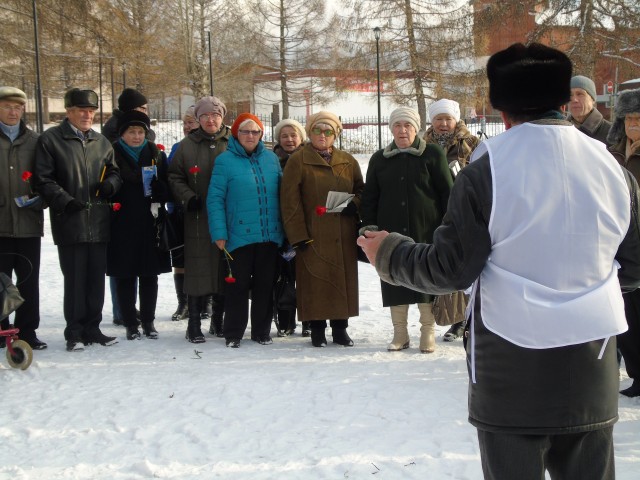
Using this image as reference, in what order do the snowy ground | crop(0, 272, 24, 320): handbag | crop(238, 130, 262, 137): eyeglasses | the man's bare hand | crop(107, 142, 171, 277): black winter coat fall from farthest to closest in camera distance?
1. crop(107, 142, 171, 277): black winter coat
2. crop(238, 130, 262, 137): eyeglasses
3. crop(0, 272, 24, 320): handbag
4. the snowy ground
5. the man's bare hand

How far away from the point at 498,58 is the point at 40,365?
4.35 metres

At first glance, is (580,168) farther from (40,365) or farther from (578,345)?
(40,365)

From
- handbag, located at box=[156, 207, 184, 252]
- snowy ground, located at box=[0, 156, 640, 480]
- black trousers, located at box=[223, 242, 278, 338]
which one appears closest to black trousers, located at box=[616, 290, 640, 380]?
snowy ground, located at box=[0, 156, 640, 480]

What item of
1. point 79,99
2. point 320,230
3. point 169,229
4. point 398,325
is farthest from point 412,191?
point 79,99

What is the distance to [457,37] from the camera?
2708cm

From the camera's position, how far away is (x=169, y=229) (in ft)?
20.3

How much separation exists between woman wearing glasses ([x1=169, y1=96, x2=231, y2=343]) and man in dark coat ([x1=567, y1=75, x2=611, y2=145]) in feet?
9.38

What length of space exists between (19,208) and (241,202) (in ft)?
5.51

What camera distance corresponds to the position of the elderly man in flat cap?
5.62m

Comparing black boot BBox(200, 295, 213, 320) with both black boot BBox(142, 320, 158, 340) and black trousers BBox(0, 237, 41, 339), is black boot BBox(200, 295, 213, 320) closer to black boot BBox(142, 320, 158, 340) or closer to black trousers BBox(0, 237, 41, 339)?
black boot BBox(142, 320, 158, 340)

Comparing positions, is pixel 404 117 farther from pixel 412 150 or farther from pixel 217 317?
pixel 217 317

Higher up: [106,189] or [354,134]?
[354,134]

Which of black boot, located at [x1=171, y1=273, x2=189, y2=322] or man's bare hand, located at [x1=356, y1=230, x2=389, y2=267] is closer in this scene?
man's bare hand, located at [x1=356, y1=230, x2=389, y2=267]

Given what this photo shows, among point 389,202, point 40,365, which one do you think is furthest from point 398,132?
point 40,365
